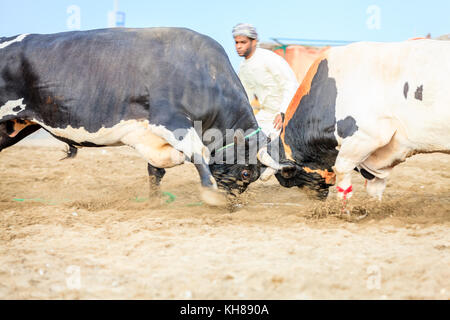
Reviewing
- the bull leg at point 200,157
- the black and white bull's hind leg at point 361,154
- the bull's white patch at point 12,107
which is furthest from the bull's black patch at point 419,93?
the bull's white patch at point 12,107

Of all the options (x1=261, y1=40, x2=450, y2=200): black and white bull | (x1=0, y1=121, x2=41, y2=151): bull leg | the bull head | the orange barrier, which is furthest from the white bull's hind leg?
the orange barrier

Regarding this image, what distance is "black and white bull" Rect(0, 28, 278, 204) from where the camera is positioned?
12.0ft

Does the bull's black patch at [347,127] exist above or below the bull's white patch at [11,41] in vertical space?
below

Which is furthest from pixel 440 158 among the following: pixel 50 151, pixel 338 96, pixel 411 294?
pixel 50 151

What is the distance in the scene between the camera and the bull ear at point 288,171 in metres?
4.21

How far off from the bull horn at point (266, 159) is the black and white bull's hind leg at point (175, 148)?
0.55 meters

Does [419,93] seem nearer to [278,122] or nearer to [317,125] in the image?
[317,125]

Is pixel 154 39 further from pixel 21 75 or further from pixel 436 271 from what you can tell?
pixel 436 271

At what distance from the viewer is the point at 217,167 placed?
13.5ft

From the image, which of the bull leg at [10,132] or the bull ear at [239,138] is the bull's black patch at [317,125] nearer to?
the bull ear at [239,138]

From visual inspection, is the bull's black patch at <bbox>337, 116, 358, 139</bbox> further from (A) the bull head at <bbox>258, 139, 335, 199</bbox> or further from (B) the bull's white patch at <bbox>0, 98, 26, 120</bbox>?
(B) the bull's white patch at <bbox>0, 98, 26, 120</bbox>

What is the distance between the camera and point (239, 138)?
405 cm

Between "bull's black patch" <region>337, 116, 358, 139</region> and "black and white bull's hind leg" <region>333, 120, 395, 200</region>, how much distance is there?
4cm

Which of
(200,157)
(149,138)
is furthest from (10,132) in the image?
(200,157)
